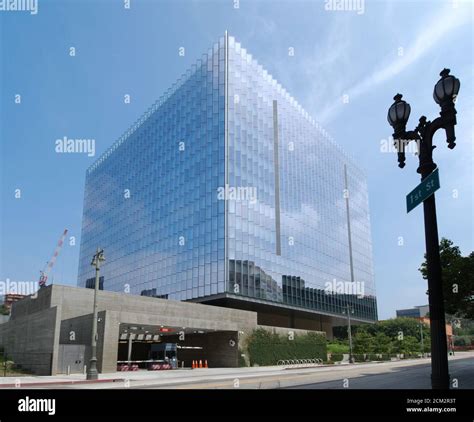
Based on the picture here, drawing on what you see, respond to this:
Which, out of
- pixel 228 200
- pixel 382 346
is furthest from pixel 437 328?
A: pixel 382 346

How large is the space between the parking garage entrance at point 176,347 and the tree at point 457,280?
28.7 m

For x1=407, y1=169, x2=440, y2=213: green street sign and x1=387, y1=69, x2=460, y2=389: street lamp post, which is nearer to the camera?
x1=387, y1=69, x2=460, y2=389: street lamp post

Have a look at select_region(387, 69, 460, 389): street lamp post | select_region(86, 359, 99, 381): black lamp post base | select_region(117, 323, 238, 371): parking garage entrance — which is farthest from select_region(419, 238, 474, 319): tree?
select_region(117, 323, 238, 371): parking garage entrance

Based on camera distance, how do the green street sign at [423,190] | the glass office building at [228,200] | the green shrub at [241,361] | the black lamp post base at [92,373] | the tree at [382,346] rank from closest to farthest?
the green street sign at [423,190], the black lamp post base at [92,373], the green shrub at [241,361], the glass office building at [228,200], the tree at [382,346]

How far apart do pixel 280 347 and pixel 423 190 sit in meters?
54.6

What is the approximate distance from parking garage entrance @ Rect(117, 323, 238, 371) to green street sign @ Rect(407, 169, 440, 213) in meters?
36.8

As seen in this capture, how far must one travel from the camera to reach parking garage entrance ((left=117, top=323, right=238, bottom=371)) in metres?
44.7

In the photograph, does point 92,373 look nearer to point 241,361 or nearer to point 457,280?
point 457,280

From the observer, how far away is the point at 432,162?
940cm

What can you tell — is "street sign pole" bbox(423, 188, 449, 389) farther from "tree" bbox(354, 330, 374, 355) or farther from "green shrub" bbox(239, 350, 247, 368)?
"tree" bbox(354, 330, 374, 355)

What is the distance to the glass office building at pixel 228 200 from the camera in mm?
65188

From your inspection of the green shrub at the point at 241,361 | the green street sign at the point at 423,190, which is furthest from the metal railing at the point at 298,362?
the green street sign at the point at 423,190

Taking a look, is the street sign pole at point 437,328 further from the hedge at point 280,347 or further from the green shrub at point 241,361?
the hedge at point 280,347

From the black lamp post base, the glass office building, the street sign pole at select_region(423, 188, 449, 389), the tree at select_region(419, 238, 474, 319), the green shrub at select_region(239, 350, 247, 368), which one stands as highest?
the glass office building
